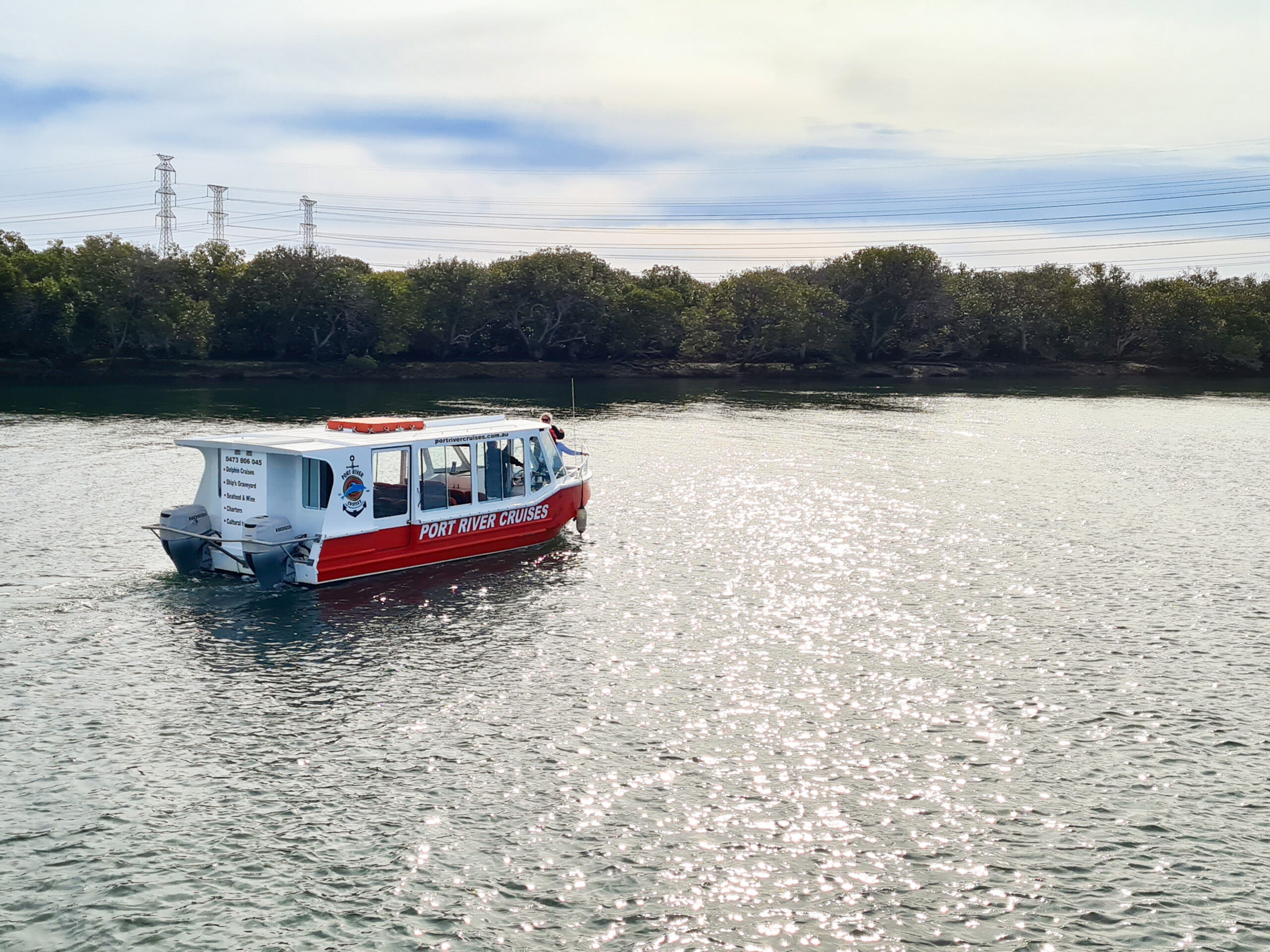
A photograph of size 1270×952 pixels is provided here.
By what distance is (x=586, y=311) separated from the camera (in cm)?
13412

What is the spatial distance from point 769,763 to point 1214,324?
152m

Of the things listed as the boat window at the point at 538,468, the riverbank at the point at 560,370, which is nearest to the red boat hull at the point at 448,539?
the boat window at the point at 538,468

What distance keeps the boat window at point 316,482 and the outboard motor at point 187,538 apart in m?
3.28

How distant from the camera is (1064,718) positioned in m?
21.4

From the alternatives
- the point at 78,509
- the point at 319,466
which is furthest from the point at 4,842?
the point at 78,509

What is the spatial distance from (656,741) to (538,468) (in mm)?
17018

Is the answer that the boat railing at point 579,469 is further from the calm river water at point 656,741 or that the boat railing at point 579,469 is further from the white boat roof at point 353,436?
the white boat roof at point 353,436

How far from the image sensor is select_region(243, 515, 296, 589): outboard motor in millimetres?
28234

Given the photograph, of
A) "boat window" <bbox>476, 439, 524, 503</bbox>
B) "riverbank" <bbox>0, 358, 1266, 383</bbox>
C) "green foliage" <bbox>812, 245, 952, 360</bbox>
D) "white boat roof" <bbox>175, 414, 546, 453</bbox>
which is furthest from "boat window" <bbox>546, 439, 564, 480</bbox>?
"green foliage" <bbox>812, 245, 952, 360</bbox>

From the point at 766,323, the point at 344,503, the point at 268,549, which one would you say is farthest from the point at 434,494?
the point at 766,323

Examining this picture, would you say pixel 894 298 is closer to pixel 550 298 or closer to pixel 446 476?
pixel 550 298

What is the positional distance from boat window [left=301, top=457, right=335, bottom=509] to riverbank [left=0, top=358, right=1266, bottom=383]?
92089mm

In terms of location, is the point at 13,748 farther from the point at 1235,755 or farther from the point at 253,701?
the point at 1235,755

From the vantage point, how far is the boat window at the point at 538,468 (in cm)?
3519
